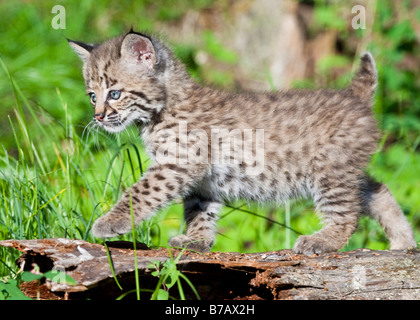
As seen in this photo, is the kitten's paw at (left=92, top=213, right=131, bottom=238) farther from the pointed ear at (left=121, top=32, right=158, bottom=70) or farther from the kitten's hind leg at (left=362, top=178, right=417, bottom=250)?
the kitten's hind leg at (left=362, top=178, right=417, bottom=250)

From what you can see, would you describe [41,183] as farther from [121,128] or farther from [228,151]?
[228,151]

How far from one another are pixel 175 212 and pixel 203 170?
355 centimetres

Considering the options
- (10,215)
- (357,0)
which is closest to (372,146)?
(10,215)

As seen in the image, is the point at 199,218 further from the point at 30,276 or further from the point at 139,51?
the point at 30,276

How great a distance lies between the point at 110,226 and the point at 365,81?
2624 mm

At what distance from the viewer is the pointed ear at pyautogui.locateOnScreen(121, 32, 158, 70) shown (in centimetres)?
469

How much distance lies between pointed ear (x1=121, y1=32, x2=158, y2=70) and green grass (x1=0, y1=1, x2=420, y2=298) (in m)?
0.39

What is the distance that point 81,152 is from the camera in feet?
17.4

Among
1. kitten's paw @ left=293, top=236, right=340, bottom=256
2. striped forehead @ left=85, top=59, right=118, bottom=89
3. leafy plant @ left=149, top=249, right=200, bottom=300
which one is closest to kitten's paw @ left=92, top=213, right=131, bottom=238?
leafy plant @ left=149, top=249, right=200, bottom=300

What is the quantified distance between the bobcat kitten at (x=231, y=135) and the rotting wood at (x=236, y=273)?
0.78 m

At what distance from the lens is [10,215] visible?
4.41 meters

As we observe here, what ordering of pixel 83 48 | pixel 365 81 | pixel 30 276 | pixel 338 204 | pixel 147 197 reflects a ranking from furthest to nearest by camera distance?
pixel 365 81 → pixel 83 48 → pixel 338 204 → pixel 147 197 → pixel 30 276

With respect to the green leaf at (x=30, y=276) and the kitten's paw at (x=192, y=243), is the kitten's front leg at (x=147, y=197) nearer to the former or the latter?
the kitten's paw at (x=192, y=243)

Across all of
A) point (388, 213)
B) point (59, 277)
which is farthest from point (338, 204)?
point (59, 277)
